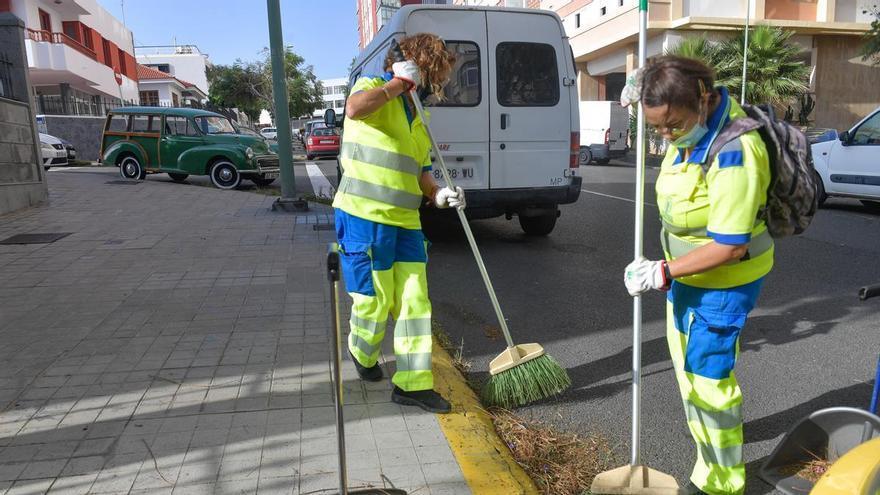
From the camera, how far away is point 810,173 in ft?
7.89

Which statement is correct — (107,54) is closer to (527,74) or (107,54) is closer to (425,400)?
(527,74)

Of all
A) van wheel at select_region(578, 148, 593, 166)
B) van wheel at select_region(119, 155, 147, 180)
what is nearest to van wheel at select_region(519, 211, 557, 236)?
van wheel at select_region(119, 155, 147, 180)

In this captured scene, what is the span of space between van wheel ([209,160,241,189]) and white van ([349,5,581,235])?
8211mm

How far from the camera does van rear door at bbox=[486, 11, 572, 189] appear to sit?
7.55 metres

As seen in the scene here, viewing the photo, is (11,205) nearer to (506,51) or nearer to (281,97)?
(281,97)

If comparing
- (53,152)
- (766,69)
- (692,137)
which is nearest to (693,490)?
(692,137)

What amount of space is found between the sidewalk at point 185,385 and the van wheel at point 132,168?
28.8ft

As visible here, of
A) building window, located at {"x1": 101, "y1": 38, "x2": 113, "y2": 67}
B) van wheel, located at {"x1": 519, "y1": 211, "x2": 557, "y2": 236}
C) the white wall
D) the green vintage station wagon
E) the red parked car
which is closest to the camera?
van wheel, located at {"x1": 519, "y1": 211, "x2": 557, "y2": 236}

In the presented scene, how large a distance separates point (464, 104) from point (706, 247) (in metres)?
5.38

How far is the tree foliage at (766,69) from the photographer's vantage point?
23000 millimetres

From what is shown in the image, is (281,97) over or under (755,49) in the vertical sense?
under

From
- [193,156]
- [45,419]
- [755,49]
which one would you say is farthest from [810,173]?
[755,49]

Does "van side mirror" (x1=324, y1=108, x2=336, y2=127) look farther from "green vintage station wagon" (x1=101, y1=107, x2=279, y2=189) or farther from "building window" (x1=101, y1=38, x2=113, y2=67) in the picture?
"building window" (x1=101, y1=38, x2=113, y2=67)

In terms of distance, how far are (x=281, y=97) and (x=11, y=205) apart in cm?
437
